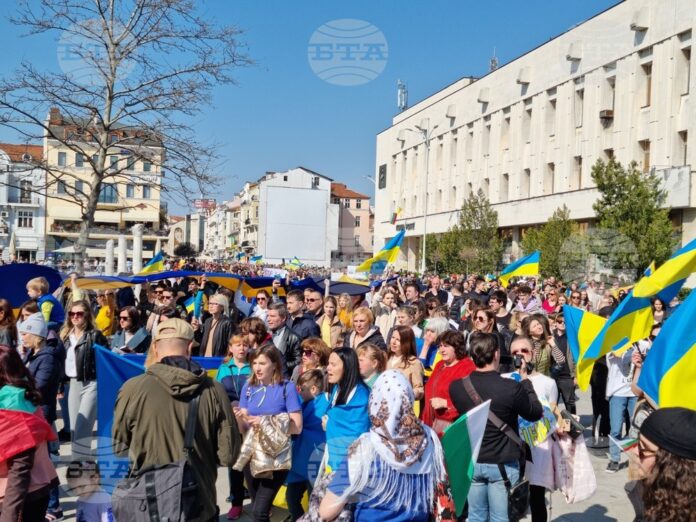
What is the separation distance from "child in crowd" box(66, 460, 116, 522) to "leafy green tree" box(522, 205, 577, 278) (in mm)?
30628

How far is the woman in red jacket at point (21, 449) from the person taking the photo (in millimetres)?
4051

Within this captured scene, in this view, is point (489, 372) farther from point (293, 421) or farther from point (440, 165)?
point (440, 165)

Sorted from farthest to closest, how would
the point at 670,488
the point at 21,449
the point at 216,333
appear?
the point at 216,333 < the point at 21,449 < the point at 670,488

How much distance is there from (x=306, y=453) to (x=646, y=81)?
3503 cm

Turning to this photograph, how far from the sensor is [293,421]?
544cm

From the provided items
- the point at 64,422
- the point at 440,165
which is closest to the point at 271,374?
the point at 64,422

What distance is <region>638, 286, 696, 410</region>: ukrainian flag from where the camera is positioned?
409 cm

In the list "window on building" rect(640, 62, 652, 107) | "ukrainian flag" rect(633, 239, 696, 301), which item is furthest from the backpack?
"window on building" rect(640, 62, 652, 107)

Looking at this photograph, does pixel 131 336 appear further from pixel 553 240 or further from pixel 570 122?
pixel 570 122

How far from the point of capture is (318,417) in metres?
5.68

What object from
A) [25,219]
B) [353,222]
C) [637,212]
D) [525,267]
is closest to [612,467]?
[525,267]

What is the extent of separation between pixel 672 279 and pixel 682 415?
3.40 metres

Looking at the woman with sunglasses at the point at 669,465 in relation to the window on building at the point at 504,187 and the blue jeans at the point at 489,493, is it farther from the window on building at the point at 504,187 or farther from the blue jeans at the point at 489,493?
the window on building at the point at 504,187

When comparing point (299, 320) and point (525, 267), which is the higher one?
→ point (525, 267)
